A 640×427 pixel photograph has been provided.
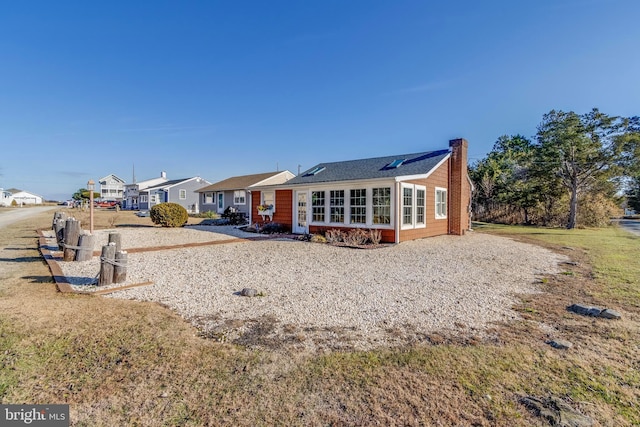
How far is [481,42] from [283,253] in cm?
1174

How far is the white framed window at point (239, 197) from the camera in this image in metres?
28.6

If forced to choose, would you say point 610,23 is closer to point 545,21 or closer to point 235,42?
point 545,21

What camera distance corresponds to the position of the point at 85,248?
8.65 meters

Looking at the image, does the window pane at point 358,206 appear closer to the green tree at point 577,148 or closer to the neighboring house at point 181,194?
the green tree at point 577,148

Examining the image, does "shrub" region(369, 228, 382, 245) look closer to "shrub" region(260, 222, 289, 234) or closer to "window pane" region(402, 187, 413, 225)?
"window pane" region(402, 187, 413, 225)

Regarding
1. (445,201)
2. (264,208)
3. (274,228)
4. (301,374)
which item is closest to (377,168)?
(445,201)

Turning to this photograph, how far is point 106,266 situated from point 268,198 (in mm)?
11695

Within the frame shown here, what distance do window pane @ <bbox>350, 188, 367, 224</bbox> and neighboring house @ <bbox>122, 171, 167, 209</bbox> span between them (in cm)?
4091

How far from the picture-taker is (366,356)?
3.37 m

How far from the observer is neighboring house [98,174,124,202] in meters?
57.2

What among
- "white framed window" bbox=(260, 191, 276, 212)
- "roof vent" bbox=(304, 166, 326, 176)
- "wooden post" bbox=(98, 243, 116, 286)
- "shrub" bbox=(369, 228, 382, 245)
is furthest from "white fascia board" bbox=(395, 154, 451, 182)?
"wooden post" bbox=(98, 243, 116, 286)

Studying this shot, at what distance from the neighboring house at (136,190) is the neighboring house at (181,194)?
676 cm

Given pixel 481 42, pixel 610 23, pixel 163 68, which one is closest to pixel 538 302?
pixel 610 23

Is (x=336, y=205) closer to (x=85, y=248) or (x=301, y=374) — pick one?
(x=85, y=248)
